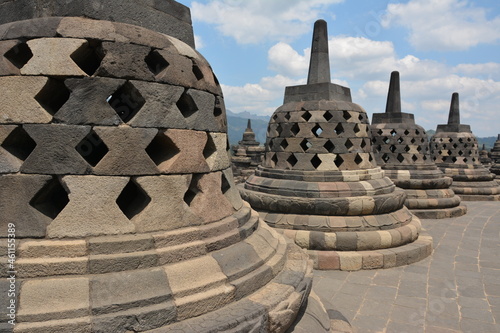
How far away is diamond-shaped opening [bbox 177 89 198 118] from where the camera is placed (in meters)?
2.74

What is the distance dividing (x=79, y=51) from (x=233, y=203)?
5.51 ft

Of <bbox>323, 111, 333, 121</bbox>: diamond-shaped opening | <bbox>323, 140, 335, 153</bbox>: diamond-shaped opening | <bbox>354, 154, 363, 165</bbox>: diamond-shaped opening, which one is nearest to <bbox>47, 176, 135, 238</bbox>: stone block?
<bbox>323, 140, 335, 153</bbox>: diamond-shaped opening

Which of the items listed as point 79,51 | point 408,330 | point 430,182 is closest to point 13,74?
point 79,51

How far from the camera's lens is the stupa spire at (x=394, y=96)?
11383 millimetres

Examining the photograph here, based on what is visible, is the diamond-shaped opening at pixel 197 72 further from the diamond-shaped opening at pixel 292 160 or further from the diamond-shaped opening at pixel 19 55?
the diamond-shaped opening at pixel 292 160

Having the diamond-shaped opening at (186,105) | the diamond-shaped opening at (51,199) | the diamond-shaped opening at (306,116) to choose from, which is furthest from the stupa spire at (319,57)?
the diamond-shaped opening at (51,199)

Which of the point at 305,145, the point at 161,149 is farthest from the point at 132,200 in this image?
the point at 305,145

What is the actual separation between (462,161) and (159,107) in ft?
47.5

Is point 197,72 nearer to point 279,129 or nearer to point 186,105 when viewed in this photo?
point 186,105

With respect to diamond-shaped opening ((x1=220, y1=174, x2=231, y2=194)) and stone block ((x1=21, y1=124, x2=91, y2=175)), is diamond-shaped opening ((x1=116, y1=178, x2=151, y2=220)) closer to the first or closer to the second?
stone block ((x1=21, y1=124, x2=91, y2=175))

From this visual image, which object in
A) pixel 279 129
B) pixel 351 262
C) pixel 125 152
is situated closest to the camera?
pixel 125 152

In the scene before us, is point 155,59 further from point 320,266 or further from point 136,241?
point 320,266

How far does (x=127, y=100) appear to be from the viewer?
249cm

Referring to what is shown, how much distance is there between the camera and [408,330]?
12.8ft
